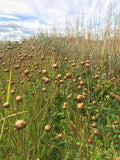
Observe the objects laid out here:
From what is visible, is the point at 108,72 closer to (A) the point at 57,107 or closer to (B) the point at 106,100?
(B) the point at 106,100

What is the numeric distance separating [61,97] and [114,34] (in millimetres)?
2175

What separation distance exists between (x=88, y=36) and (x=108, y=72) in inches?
78.4

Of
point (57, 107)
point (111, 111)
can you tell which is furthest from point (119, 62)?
point (57, 107)

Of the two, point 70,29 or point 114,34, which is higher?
point 70,29

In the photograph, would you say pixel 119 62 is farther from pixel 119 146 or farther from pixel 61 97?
pixel 119 146

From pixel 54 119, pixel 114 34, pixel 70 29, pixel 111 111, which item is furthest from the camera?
pixel 70 29

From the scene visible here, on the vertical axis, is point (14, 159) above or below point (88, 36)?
below

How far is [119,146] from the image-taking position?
4.71 ft

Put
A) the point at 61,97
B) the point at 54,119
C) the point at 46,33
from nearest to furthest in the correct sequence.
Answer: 1. the point at 54,119
2. the point at 61,97
3. the point at 46,33

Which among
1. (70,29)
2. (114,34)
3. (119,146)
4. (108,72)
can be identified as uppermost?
(70,29)

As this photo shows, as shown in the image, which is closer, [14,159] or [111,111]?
[14,159]

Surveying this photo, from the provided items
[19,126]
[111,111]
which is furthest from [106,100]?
[19,126]

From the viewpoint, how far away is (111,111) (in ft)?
6.52

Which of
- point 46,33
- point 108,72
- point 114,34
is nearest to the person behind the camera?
point 108,72
